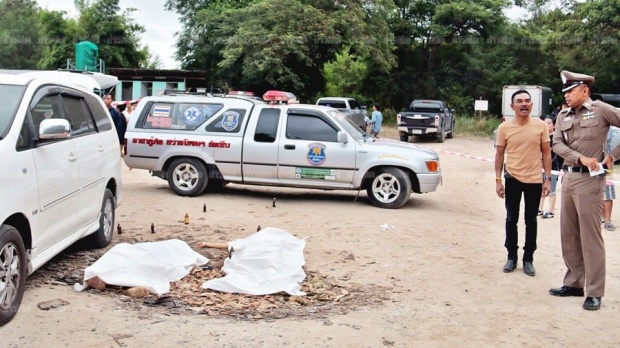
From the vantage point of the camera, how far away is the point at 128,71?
36.0 meters

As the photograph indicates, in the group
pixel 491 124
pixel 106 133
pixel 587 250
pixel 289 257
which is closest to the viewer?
pixel 587 250

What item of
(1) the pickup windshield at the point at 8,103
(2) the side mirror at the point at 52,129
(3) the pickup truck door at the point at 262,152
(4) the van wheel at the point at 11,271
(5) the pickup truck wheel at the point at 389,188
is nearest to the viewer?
(4) the van wheel at the point at 11,271

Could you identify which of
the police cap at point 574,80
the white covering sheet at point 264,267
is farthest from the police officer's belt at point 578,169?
the white covering sheet at point 264,267

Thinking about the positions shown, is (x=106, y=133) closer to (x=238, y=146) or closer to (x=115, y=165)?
(x=115, y=165)

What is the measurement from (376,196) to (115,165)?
474 cm

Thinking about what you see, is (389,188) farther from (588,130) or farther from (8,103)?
(8,103)

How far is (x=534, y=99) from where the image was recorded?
980 inches

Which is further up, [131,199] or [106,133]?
[106,133]

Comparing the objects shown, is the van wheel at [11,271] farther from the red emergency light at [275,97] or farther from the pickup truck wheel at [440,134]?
the pickup truck wheel at [440,134]

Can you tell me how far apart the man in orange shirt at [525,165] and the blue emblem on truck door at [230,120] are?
5.53 m

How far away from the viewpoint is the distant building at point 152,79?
1421 inches

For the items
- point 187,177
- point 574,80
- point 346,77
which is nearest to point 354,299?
point 574,80

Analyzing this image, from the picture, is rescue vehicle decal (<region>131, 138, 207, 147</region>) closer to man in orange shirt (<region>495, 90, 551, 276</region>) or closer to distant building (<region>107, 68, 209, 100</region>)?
man in orange shirt (<region>495, 90, 551, 276</region>)

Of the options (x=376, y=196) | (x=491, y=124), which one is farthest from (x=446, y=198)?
(x=491, y=124)
